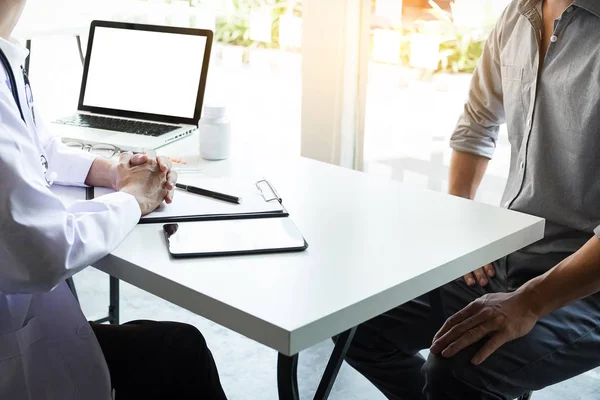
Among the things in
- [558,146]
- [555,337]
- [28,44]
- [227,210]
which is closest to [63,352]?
[227,210]

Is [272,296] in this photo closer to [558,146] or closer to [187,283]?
[187,283]

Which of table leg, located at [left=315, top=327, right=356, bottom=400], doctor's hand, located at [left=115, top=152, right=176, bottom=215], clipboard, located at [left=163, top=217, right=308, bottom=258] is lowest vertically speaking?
table leg, located at [left=315, top=327, right=356, bottom=400]

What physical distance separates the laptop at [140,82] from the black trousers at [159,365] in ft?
2.41

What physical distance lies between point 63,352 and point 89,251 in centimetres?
19

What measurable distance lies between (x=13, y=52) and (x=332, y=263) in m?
0.67

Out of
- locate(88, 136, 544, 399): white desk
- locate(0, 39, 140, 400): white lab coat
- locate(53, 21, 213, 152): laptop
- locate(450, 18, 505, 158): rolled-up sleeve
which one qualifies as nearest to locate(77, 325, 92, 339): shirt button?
locate(0, 39, 140, 400): white lab coat

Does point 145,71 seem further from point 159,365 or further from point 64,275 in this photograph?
point 64,275

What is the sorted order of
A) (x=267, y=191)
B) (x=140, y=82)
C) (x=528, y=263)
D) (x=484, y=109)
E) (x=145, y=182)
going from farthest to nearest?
(x=140, y=82) < (x=484, y=109) < (x=528, y=263) < (x=267, y=191) < (x=145, y=182)

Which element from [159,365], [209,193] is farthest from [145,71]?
[159,365]

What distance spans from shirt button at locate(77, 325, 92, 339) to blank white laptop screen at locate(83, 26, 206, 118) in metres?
0.99

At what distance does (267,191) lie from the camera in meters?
1.60

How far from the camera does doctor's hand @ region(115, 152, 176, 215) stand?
1446 millimetres

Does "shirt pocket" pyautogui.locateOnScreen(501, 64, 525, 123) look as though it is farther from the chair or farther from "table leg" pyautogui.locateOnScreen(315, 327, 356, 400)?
"table leg" pyautogui.locateOnScreen(315, 327, 356, 400)

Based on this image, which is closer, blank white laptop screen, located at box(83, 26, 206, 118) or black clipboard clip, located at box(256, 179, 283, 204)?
black clipboard clip, located at box(256, 179, 283, 204)
